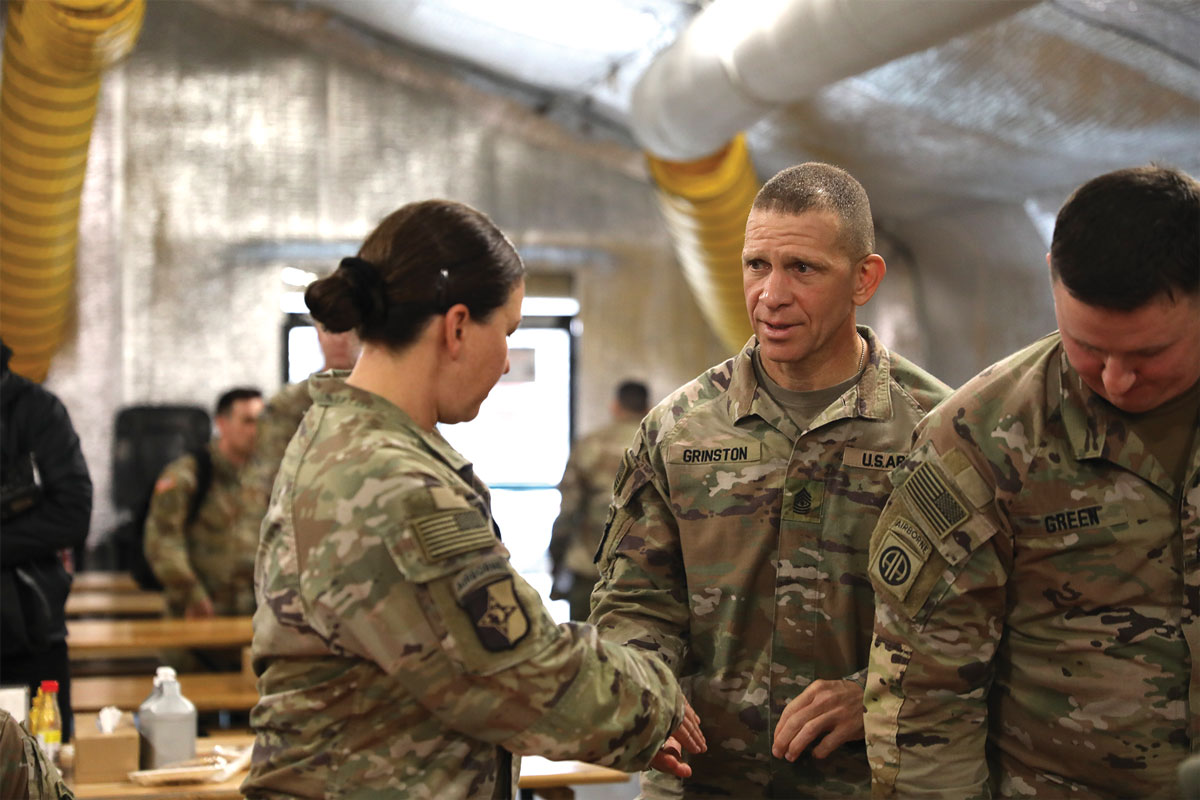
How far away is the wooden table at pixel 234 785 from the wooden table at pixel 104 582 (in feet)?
12.5

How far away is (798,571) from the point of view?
6.44ft

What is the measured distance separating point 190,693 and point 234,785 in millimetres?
1315

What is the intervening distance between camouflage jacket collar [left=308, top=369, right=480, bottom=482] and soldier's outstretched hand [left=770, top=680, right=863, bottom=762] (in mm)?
643

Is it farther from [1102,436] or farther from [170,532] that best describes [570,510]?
[1102,436]

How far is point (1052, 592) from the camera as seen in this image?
1549 millimetres

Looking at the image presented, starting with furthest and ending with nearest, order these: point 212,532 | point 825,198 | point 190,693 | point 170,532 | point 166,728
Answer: point 212,532
point 170,532
point 190,693
point 166,728
point 825,198

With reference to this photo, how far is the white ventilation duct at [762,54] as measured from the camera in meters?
3.67

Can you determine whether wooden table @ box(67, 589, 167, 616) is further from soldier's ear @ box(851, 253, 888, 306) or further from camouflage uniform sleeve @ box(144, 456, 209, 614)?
soldier's ear @ box(851, 253, 888, 306)

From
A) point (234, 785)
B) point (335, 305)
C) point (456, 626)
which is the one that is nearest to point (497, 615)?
point (456, 626)

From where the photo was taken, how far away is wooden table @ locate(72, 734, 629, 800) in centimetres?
276

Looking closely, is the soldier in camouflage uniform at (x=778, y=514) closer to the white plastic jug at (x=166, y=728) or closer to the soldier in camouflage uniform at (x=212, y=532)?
the white plastic jug at (x=166, y=728)

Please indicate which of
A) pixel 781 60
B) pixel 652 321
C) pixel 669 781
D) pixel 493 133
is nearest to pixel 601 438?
pixel 781 60

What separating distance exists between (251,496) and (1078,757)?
14.3 feet

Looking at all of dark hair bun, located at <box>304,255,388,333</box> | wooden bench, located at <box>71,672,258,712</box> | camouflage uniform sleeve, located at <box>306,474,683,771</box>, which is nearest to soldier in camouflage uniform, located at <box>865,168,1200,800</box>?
camouflage uniform sleeve, located at <box>306,474,683,771</box>
